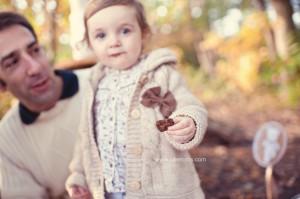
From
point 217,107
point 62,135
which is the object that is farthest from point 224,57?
point 62,135

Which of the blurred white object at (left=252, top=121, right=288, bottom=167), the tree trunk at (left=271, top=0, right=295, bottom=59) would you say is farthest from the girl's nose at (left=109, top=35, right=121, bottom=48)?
the tree trunk at (left=271, top=0, right=295, bottom=59)

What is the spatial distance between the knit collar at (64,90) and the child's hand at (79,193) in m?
0.34

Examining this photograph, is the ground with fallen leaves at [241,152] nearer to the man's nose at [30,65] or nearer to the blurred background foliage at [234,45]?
the blurred background foliage at [234,45]

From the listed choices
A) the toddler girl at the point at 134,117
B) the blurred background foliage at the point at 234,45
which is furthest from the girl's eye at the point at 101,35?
the blurred background foliage at the point at 234,45

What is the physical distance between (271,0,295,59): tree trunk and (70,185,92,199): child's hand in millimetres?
1033

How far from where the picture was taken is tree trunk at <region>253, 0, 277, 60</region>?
1.73 meters

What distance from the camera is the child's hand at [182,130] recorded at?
86 cm

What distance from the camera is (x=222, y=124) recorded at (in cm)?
209

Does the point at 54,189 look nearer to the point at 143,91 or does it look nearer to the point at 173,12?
the point at 143,91

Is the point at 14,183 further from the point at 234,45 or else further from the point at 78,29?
the point at 234,45

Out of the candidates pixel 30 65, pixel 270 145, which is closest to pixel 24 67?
pixel 30 65

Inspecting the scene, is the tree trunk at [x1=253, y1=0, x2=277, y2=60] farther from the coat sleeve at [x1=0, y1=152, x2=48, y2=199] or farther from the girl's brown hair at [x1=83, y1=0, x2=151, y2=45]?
the coat sleeve at [x1=0, y1=152, x2=48, y2=199]

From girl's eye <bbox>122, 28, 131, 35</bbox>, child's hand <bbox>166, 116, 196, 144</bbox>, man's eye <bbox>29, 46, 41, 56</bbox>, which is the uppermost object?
man's eye <bbox>29, 46, 41, 56</bbox>

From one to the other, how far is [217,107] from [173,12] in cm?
68
